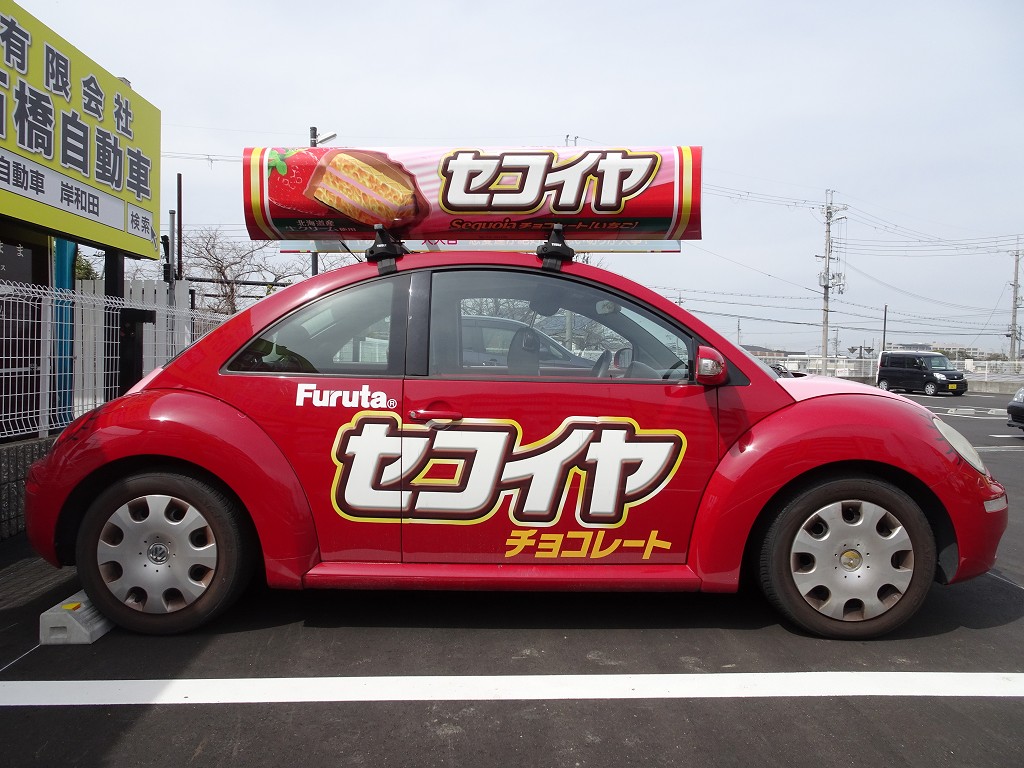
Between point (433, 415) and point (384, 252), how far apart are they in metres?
0.81

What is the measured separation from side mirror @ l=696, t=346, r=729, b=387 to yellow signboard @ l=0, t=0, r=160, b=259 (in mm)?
5760

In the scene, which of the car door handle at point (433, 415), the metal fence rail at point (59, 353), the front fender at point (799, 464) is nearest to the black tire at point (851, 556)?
the front fender at point (799, 464)

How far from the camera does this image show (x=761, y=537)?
121 inches

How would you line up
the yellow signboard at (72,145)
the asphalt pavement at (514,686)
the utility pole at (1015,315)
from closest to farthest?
the asphalt pavement at (514,686) → the yellow signboard at (72,145) → the utility pole at (1015,315)

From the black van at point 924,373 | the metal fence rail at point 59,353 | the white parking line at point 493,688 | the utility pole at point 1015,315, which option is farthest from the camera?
the utility pole at point 1015,315

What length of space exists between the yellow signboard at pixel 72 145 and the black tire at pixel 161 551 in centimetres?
413

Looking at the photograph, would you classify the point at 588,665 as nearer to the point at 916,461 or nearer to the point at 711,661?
the point at 711,661

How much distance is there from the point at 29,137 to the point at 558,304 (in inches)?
211

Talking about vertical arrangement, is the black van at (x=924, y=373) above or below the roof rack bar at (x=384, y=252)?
below

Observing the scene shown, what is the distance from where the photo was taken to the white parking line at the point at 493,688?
2529 mm

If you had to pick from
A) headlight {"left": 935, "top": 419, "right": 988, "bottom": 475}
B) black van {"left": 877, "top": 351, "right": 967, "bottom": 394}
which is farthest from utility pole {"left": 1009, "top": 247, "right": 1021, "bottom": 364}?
headlight {"left": 935, "top": 419, "right": 988, "bottom": 475}

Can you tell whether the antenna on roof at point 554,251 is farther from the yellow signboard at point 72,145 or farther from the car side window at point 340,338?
the yellow signboard at point 72,145

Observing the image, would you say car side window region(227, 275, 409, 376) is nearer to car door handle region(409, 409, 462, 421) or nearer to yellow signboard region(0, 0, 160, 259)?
car door handle region(409, 409, 462, 421)

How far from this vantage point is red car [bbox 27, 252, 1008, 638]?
2959 millimetres
